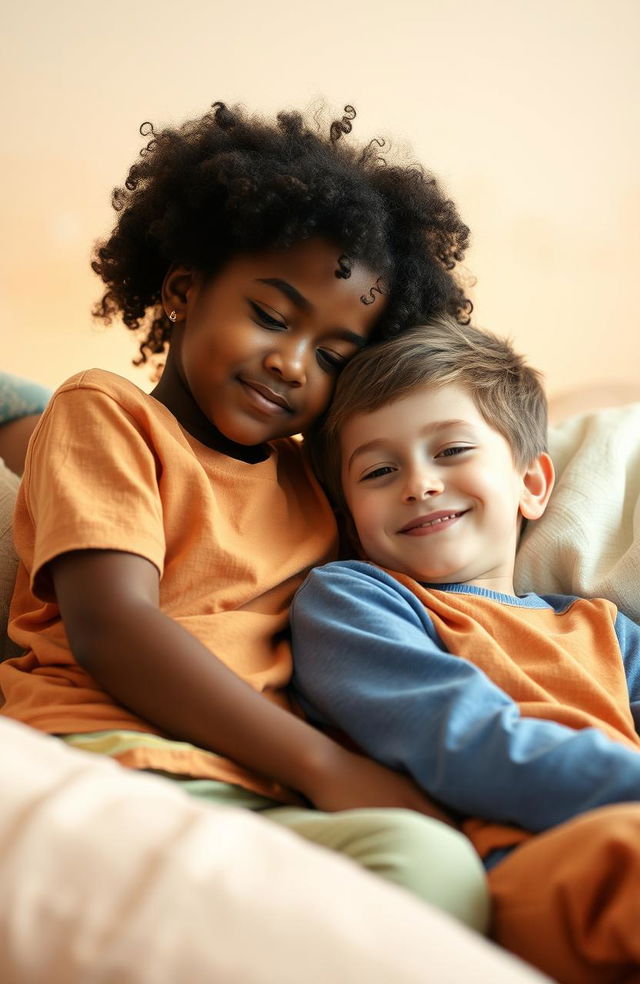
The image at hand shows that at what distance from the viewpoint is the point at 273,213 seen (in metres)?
1.14

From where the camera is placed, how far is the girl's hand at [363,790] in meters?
0.83

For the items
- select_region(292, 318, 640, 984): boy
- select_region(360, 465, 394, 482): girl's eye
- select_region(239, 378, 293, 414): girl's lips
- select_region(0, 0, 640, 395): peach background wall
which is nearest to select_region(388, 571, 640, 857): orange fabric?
select_region(292, 318, 640, 984): boy

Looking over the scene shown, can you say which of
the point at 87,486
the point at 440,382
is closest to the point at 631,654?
the point at 440,382

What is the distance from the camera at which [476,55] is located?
2451 mm

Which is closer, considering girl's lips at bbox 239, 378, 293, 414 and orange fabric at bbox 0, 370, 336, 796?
orange fabric at bbox 0, 370, 336, 796

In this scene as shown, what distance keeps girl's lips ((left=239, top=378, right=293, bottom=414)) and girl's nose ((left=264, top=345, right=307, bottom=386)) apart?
0.02 m

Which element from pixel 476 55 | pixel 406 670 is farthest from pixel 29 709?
pixel 476 55

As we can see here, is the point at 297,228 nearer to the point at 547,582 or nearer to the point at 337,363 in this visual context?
the point at 337,363

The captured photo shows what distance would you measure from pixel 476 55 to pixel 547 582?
1707 millimetres

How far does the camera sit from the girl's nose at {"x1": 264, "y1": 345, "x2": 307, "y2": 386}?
111 centimetres

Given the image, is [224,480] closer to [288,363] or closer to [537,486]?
[288,363]

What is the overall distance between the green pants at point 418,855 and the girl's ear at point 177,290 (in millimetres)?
688

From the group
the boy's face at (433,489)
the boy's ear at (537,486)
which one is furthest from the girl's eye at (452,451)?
the boy's ear at (537,486)

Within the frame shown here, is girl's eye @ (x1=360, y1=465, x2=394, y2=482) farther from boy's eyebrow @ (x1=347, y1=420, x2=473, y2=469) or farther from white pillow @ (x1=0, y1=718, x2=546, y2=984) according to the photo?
white pillow @ (x1=0, y1=718, x2=546, y2=984)
